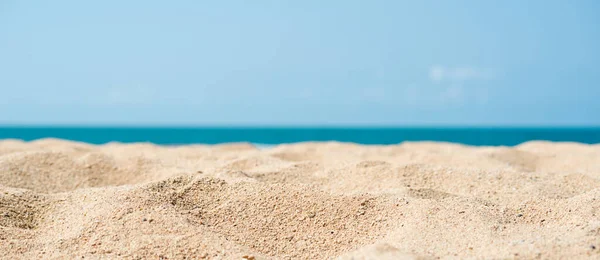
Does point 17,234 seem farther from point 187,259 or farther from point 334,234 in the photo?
point 334,234

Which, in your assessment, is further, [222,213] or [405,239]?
[222,213]

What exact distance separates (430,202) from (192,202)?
1.58 metres

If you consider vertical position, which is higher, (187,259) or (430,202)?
(430,202)

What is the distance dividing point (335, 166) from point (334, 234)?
6.00 feet

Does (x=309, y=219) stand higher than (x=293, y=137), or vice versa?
(x=309, y=219)

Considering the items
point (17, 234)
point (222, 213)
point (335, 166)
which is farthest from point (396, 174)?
point (17, 234)

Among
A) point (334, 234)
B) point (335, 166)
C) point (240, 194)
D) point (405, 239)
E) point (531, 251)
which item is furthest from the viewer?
point (335, 166)

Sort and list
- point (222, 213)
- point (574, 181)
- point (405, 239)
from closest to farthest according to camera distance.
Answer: point (405, 239)
point (222, 213)
point (574, 181)

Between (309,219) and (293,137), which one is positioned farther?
(293,137)

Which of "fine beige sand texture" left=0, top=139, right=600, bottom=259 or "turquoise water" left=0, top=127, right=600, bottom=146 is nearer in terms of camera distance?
"fine beige sand texture" left=0, top=139, right=600, bottom=259

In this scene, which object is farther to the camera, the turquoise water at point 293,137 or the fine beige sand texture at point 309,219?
the turquoise water at point 293,137

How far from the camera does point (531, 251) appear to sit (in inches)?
99.2

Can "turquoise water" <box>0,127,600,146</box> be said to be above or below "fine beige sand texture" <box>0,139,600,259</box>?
below

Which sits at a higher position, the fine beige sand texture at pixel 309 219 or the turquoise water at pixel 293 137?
the fine beige sand texture at pixel 309 219
